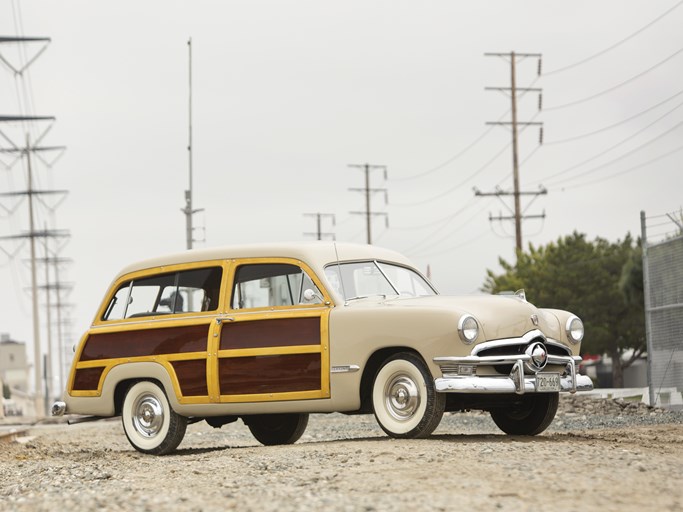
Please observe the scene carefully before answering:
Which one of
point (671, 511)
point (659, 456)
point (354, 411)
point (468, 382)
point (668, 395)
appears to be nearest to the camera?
point (671, 511)

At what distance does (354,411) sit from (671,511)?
5.01 meters

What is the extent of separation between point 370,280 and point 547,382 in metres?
2.20

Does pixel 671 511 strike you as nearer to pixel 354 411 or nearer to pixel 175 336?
pixel 354 411

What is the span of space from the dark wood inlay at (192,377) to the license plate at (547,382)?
3.50 metres

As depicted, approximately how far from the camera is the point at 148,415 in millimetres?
13070

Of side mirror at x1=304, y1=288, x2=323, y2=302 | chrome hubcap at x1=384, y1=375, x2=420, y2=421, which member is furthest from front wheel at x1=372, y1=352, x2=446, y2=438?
side mirror at x1=304, y1=288, x2=323, y2=302

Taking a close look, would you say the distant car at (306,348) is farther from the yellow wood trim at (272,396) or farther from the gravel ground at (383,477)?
the gravel ground at (383,477)

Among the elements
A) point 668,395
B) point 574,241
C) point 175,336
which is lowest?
point 668,395

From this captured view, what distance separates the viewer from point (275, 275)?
12.3 meters

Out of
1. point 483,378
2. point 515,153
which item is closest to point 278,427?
point 483,378

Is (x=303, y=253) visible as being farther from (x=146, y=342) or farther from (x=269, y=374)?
(x=146, y=342)

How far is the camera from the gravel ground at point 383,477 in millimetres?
7316

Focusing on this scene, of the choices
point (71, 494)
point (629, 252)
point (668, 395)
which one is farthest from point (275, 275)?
point (629, 252)

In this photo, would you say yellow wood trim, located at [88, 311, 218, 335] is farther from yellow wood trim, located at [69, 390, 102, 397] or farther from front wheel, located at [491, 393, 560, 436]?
front wheel, located at [491, 393, 560, 436]
